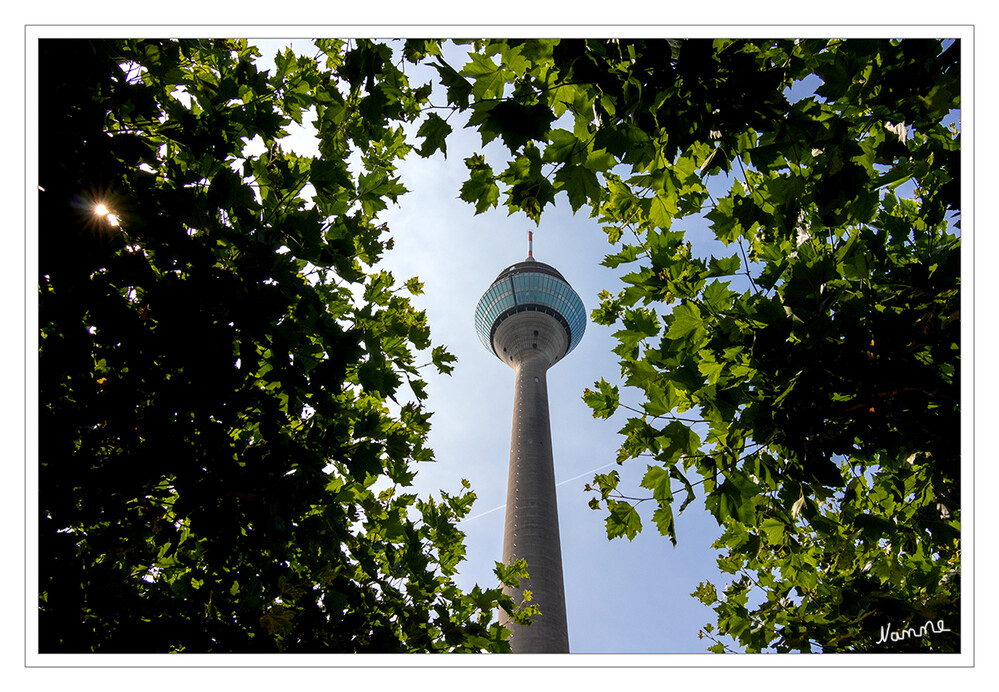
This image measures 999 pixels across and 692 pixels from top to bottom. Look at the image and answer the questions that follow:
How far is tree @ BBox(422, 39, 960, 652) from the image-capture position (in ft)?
9.21

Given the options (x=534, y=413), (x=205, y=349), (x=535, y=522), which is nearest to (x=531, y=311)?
(x=534, y=413)

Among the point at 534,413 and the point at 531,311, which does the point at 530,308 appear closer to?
the point at 531,311

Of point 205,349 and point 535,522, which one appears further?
point 535,522

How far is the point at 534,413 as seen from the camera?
3447cm

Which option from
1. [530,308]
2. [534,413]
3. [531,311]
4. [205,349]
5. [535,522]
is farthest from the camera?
[530,308]

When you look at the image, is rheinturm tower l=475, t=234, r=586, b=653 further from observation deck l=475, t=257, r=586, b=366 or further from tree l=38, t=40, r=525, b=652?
tree l=38, t=40, r=525, b=652

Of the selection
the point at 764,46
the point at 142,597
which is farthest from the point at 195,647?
the point at 764,46

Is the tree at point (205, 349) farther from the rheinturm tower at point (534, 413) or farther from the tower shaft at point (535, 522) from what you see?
the tower shaft at point (535, 522)

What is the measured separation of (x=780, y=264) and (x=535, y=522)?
26308 mm
